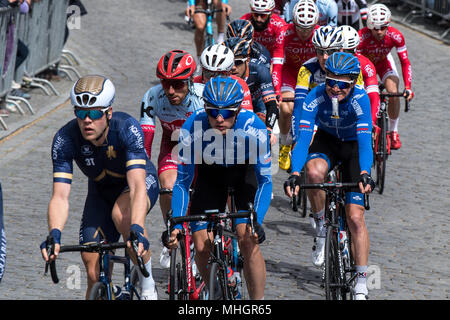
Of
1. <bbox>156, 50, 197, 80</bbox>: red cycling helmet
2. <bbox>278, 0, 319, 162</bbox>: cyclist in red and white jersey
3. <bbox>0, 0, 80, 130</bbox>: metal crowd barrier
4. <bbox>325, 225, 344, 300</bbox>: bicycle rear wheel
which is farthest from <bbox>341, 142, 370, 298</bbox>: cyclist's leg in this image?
<bbox>0, 0, 80, 130</bbox>: metal crowd barrier

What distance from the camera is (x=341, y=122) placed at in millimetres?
8906

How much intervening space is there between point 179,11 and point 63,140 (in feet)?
57.5

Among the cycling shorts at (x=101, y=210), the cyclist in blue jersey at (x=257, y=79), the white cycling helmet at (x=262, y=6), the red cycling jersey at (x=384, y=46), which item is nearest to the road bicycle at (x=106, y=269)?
the cycling shorts at (x=101, y=210)

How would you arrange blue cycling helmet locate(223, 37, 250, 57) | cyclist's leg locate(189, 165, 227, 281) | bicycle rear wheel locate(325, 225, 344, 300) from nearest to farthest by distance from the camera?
cyclist's leg locate(189, 165, 227, 281), bicycle rear wheel locate(325, 225, 344, 300), blue cycling helmet locate(223, 37, 250, 57)

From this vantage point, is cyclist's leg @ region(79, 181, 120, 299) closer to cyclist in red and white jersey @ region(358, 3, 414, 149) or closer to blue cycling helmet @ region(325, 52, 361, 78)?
blue cycling helmet @ region(325, 52, 361, 78)

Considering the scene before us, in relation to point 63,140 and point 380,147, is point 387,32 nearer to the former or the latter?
point 380,147

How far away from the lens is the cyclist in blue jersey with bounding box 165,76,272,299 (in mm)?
7180

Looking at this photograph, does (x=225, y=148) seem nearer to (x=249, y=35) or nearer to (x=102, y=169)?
(x=102, y=169)

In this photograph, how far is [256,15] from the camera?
13.2 metres

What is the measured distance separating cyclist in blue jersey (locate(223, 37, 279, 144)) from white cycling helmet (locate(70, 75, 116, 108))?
3.37 metres

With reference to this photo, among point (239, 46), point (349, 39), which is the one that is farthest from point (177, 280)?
point (349, 39)

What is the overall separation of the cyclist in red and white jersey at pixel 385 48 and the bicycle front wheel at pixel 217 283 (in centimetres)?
639
